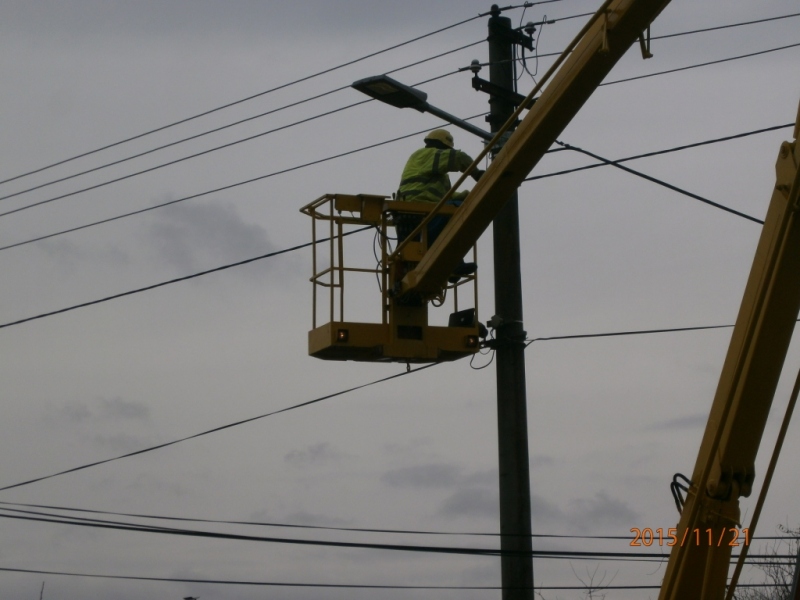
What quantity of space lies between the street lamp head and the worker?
1106mm

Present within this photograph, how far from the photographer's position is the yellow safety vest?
13.5m

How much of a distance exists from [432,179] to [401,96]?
1.54 meters

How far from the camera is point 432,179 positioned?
1374 centimetres

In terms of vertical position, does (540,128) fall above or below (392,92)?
below

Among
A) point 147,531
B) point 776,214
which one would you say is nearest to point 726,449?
point 776,214

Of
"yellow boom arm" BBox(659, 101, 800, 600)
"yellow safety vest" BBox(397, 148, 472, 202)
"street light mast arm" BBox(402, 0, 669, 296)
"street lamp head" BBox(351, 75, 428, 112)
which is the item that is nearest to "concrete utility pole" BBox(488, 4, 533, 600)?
"street light mast arm" BBox(402, 0, 669, 296)

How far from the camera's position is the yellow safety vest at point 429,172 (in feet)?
44.2

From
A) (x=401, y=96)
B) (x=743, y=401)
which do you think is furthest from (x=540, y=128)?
(x=743, y=401)

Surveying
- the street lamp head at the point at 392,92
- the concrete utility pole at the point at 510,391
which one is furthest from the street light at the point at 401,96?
the concrete utility pole at the point at 510,391

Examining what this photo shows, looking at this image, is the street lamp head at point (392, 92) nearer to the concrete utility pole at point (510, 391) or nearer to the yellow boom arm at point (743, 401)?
the concrete utility pole at point (510, 391)

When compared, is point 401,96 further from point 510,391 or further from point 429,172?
point 510,391

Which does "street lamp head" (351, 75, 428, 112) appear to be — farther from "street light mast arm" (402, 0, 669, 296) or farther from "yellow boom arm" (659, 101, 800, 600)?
"yellow boom arm" (659, 101, 800, 600)

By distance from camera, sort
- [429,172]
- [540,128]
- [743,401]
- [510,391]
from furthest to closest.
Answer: [429,172], [510,391], [540,128], [743,401]

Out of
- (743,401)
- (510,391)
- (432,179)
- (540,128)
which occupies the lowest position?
(743,401)
